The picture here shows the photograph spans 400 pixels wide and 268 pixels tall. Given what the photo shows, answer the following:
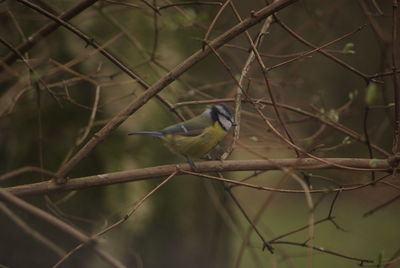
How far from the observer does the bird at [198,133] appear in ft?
7.20

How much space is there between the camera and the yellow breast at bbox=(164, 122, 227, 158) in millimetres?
2189

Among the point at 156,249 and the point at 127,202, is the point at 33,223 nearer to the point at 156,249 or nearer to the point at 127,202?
the point at 127,202

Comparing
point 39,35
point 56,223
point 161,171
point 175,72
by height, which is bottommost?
point 56,223

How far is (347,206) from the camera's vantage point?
7.81 metres

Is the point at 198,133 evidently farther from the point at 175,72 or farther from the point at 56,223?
the point at 56,223

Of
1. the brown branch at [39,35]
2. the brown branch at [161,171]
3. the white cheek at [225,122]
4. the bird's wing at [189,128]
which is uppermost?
the brown branch at [39,35]

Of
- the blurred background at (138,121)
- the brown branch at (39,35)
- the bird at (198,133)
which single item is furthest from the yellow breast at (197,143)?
the brown branch at (39,35)

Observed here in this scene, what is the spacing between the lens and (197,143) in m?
2.21

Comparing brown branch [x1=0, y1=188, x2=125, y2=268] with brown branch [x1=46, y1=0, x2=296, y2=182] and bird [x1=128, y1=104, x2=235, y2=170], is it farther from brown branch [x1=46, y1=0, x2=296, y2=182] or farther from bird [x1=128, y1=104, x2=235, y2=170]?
bird [x1=128, y1=104, x2=235, y2=170]

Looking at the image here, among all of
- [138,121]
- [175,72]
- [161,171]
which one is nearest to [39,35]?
[175,72]

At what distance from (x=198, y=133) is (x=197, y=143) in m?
0.05

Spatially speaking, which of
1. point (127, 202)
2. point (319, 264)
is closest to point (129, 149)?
point (127, 202)

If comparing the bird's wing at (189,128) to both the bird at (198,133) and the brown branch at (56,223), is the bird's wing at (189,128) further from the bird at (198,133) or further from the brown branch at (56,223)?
the brown branch at (56,223)

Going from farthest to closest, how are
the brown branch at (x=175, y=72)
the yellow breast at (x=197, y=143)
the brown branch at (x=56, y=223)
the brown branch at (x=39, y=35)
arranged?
the yellow breast at (x=197, y=143)
the brown branch at (x=39, y=35)
the brown branch at (x=175, y=72)
the brown branch at (x=56, y=223)
